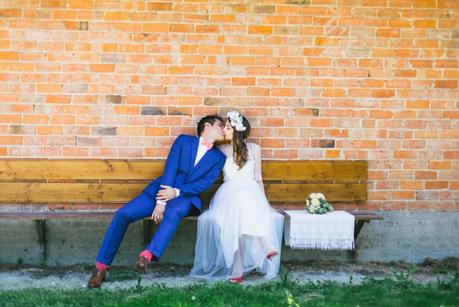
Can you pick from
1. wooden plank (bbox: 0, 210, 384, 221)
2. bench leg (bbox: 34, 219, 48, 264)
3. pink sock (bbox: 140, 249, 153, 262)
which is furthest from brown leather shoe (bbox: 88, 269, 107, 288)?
bench leg (bbox: 34, 219, 48, 264)

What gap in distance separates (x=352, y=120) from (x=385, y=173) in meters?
0.65

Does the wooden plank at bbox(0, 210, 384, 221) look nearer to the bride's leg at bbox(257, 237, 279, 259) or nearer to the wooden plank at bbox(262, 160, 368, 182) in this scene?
the wooden plank at bbox(262, 160, 368, 182)

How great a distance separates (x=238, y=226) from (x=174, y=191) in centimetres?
68

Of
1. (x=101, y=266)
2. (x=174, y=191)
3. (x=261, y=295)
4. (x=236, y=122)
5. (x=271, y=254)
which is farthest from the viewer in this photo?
(x=236, y=122)

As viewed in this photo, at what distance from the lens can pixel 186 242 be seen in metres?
6.62

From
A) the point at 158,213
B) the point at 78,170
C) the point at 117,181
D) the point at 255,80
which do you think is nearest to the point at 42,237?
the point at 78,170

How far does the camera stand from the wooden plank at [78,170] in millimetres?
6410

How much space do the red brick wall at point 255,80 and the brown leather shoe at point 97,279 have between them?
1.33m

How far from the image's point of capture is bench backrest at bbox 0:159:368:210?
6418 mm

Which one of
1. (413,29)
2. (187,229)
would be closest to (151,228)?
(187,229)

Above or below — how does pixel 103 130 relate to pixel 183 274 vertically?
above

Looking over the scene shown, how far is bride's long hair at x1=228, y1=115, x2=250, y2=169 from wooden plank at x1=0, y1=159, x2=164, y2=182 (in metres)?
0.76

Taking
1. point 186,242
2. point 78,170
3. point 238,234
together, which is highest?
point 78,170

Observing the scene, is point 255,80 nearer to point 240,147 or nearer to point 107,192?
point 240,147
